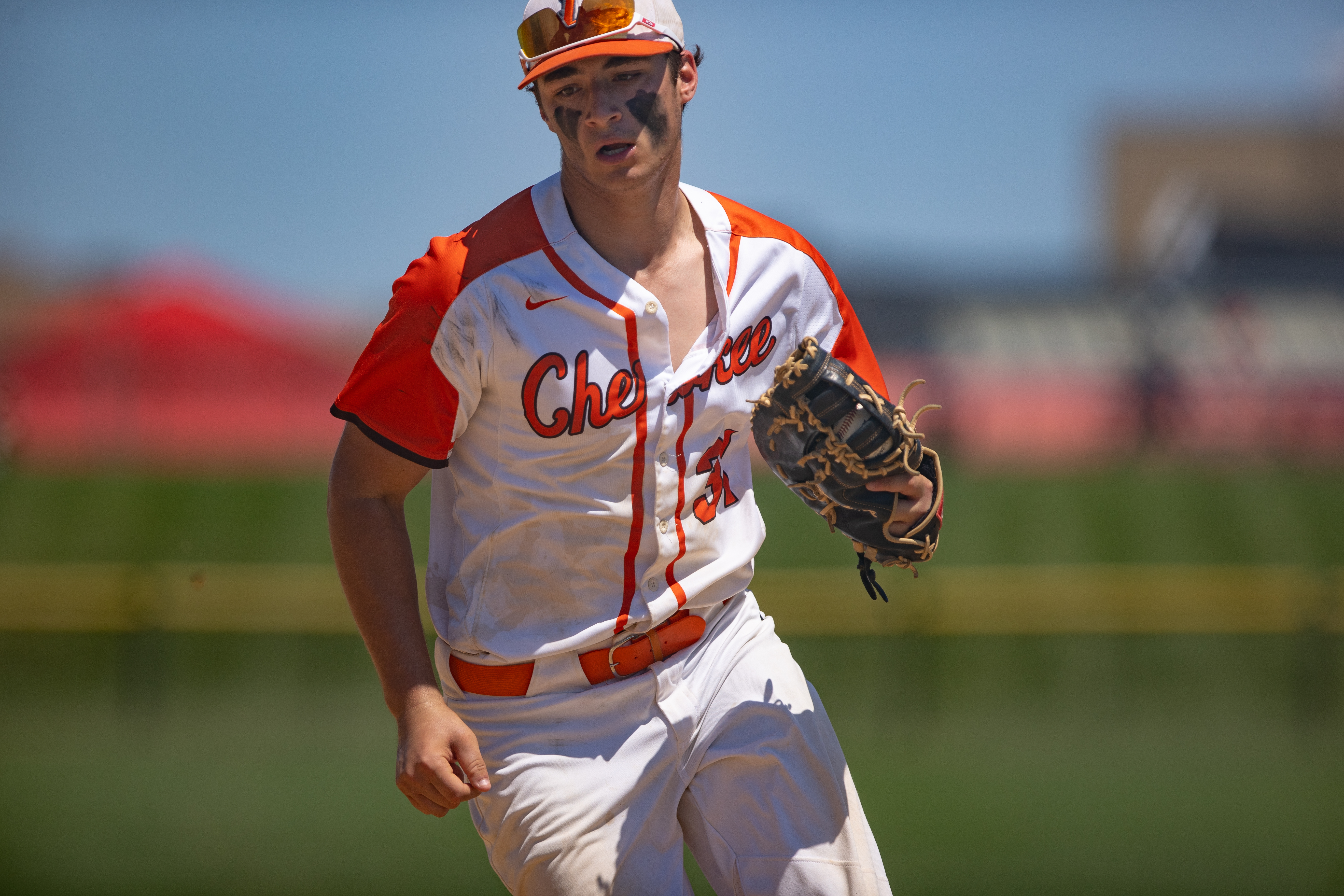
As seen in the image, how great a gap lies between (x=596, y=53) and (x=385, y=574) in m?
0.96

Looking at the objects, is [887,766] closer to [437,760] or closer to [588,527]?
[588,527]

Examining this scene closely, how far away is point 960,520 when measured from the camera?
40.7 feet

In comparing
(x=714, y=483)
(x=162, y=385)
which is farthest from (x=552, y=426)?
(x=162, y=385)

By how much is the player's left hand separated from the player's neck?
0.60 m

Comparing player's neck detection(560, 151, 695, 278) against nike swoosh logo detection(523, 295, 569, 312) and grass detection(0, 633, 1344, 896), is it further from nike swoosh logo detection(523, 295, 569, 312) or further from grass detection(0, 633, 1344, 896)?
grass detection(0, 633, 1344, 896)

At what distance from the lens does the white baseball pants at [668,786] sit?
200 cm

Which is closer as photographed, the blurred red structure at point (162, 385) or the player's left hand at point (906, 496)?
the player's left hand at point (906, 496)

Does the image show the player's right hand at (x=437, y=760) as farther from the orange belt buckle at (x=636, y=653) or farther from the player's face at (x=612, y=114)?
the player's face at (x=612, y=114)

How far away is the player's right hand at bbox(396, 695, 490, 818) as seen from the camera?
1.88 meters

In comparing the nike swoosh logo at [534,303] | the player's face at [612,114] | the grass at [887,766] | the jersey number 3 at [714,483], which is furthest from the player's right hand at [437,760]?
the grass at [887,766]

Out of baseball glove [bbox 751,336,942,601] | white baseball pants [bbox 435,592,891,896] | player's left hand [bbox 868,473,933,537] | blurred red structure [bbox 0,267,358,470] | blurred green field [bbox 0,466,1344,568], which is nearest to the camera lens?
white baseball pants [bbox 435,592,891,896]

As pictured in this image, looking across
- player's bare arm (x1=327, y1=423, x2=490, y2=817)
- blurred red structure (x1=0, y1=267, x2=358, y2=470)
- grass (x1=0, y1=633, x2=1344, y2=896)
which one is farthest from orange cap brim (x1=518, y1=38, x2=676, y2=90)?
blurred red structure (x1=0, y1=267, x2=358, y2=470)

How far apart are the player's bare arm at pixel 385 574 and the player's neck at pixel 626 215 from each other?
1.74 ft

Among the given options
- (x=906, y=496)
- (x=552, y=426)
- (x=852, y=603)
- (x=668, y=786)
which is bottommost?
(x=852, y=603)
